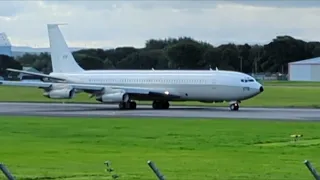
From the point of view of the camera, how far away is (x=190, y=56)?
148 meters

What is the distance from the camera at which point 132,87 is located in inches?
2618

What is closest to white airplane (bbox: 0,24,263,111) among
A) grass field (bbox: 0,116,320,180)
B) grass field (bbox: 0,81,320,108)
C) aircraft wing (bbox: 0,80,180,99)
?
aircraft wing (bbox: 0,80,180,99)

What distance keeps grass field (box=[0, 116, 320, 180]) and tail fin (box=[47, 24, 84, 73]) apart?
1012 inches

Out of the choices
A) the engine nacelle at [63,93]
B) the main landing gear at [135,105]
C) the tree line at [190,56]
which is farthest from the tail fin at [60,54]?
the tree line at [190,56]

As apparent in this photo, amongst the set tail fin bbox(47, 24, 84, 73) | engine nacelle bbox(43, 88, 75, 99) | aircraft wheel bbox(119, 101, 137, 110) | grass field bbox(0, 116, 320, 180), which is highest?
tail fin bbox(47, 24, 84, 73)

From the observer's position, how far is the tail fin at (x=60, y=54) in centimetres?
7400

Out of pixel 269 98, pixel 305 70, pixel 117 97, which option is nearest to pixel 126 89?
pixel 117 97

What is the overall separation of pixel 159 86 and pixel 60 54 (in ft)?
41.3

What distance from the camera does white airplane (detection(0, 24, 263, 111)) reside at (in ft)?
207

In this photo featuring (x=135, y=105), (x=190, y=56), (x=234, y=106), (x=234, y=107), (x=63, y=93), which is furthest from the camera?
(x=190, y=56)

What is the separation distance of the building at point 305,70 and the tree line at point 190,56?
652 cm

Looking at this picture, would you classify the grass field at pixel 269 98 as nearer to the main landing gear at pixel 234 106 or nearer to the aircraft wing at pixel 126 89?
the main landing gear at pixel 234 106

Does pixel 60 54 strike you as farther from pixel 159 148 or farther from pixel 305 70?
pixel 305 70

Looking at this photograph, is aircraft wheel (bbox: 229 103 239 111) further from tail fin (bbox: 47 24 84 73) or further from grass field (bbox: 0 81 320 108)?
tail fin (bbox: 47 24 84 73)
